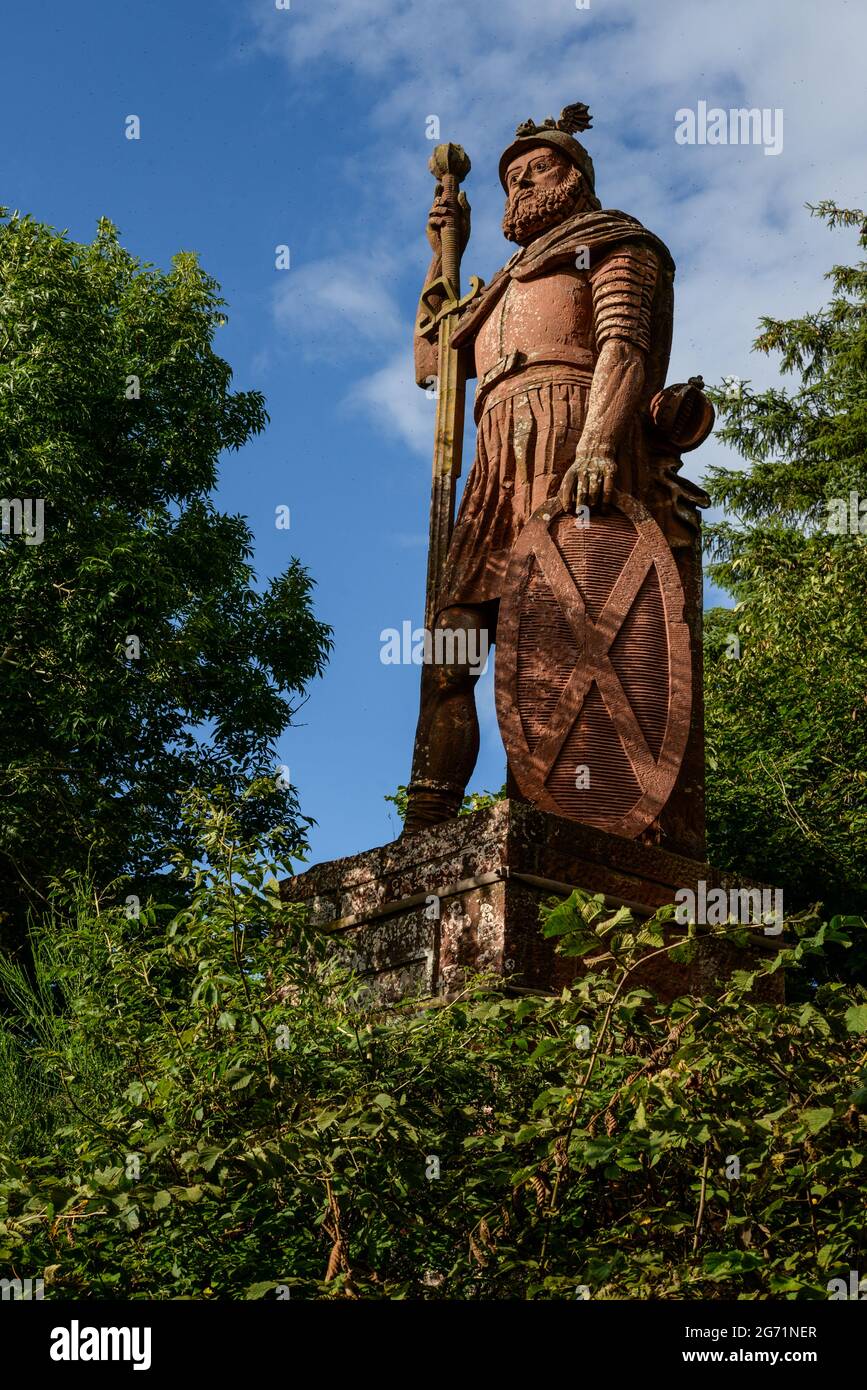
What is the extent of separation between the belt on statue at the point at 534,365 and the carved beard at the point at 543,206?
65cm

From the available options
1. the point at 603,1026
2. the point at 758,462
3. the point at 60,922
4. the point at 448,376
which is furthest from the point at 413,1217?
the point at 758,462

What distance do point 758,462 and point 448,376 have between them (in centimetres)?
1206

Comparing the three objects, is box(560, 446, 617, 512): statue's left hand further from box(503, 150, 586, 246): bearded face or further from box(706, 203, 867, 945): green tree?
box(706, 203, 867, 945): green tree

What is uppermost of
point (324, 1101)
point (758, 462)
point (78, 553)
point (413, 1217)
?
point (758, 462)

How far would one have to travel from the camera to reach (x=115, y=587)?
1170 centimetres

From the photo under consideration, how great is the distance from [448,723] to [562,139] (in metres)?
2.61

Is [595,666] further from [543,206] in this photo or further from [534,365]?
[543,206]

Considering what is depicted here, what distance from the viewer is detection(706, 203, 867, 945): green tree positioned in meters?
10.1

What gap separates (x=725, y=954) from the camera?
5.91m

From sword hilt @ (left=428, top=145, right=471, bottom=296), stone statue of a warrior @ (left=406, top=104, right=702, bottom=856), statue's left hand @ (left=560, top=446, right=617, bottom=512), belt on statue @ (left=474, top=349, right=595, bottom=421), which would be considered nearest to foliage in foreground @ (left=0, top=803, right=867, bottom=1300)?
stone statue of a warrior @ (left=406, top=104, right=702, bottom=856)

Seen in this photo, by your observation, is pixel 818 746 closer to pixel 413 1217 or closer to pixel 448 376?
pixel 448 376

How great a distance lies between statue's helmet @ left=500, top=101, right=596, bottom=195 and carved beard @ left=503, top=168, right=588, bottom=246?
74 millimetres

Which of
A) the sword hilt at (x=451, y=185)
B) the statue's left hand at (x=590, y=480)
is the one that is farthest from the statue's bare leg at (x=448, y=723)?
the sword hilt at (x=451, y=185)

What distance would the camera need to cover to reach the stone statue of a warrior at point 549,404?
6434mm
